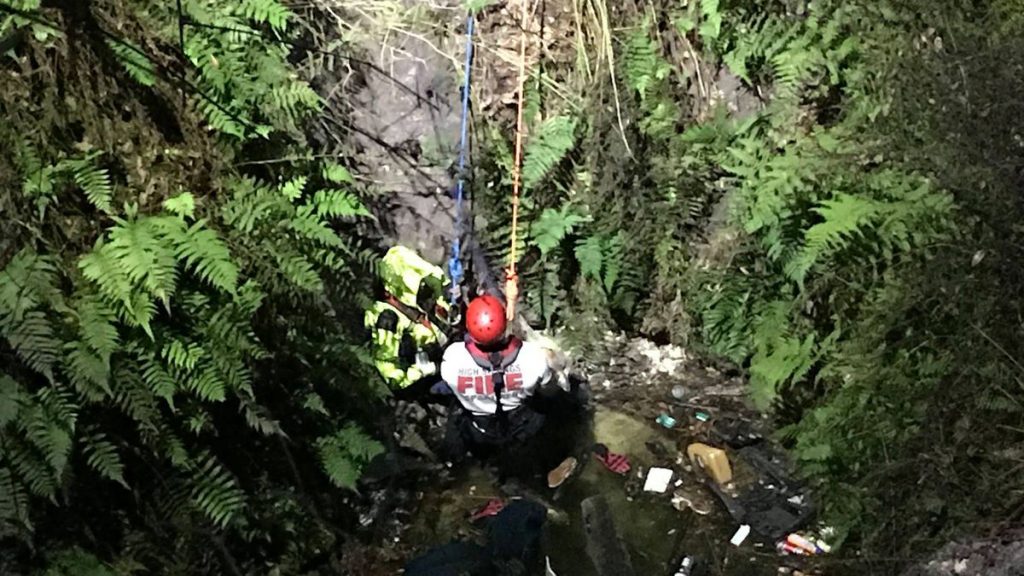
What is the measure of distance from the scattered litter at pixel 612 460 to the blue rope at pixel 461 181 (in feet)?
4.11

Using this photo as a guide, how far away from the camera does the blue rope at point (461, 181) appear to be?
5.33 m

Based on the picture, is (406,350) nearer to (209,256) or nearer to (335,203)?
(335,203)

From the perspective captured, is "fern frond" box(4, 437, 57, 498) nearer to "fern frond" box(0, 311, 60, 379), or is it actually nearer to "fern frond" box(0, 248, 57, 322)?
"fern frond" box(0, 311, 60, 379)

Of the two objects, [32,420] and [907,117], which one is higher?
[907,117]

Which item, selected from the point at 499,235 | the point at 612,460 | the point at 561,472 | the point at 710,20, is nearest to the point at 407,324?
the point at 499,235

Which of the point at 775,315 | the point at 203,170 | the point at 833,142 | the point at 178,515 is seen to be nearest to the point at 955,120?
the point at 833,142

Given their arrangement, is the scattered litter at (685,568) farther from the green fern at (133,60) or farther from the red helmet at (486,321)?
the green fern at (133,60)

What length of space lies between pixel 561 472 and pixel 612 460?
32 centimetres

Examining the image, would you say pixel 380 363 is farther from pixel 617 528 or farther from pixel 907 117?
pixel 907 117

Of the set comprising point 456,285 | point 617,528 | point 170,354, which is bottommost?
point 617,528

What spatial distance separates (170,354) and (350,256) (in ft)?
4.65

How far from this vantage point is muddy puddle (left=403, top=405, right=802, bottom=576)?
4746 mm

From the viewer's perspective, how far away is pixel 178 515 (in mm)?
4070

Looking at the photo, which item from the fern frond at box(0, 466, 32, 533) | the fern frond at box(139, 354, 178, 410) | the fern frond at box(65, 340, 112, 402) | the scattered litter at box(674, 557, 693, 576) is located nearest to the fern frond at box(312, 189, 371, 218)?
the fern frond at box(139, 354, 178, 410)
